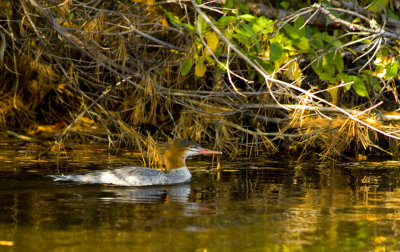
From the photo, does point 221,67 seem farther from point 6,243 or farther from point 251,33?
point 6,243

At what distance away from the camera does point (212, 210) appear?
20.5 feet

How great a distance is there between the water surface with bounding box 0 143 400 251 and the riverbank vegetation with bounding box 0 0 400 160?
0.61 metres

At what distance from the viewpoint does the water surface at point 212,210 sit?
502 cm

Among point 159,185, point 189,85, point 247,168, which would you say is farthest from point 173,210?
point 189,85

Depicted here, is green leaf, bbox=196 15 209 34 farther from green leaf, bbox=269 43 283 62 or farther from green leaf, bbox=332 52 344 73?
green leaf, bbox=332 52 344 73

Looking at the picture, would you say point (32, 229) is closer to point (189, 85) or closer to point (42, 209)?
point (42, 209)

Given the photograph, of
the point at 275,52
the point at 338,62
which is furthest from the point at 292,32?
the point at 338,62

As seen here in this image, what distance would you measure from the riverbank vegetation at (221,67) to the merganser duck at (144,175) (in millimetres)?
471

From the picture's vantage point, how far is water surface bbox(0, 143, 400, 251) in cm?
502

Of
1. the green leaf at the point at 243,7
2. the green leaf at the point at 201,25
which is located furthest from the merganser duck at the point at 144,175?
the green leaf at the point at 243,7

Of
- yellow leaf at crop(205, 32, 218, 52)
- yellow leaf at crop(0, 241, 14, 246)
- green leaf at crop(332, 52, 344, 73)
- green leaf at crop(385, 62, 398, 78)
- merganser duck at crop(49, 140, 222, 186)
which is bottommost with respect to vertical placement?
yellow leaf at crop(0, 241, 14, 246)

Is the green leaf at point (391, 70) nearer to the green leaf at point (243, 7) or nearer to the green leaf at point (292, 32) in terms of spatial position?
the green leaf at point (292, 32)

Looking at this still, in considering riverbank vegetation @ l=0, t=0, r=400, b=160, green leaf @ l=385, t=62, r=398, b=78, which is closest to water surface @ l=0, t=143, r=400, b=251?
riverbank vegetation @ l=0, t=0, r=400, b=160

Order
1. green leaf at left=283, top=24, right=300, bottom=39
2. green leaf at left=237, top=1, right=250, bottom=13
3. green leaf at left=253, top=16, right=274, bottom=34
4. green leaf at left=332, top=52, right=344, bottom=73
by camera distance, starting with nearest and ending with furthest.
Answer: green leaf at left=253, top=16, right=274, bottom=34 < green leaf at left=283, top=24, right=300, bottom=39 < green leaf at left=332, top=52, right=344, bottom=73 < green leaf at left=237, top=1, right=250, bottom=13
